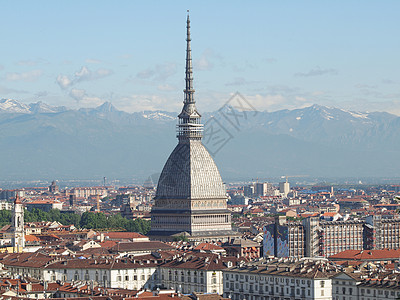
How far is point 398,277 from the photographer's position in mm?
69438

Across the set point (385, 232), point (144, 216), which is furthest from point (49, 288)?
point (144, 216)

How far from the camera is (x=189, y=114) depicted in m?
146

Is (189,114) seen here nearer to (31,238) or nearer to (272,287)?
(31,238)

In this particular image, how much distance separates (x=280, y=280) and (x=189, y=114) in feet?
238

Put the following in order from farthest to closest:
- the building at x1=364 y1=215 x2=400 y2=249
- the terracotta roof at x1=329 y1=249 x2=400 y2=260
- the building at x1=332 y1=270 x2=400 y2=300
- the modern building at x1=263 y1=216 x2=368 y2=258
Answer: the building at x1=364 y1=215 x2=400 y2=249
the modern building at x1=263 y1=216 x2=368 y2=258
the terracotta roof at x1=329 y1=249 x2=400 y2=260
the building at x1=332 y1=270 x2=400 y2=300

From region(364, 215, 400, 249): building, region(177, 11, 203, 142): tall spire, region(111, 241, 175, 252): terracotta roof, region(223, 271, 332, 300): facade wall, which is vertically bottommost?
region(223, 271, 332, 300): facade wall

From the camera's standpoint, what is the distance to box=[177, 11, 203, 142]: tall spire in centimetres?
14562

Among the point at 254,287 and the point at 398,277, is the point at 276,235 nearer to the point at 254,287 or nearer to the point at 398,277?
the point at 254,287

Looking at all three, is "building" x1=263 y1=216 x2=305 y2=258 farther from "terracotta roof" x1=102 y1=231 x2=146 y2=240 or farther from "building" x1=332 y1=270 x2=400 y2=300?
"building" x1=332 y1=270 x2=400 y2=300

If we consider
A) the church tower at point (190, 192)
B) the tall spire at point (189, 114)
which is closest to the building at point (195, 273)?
the church tower at point (190, 192)

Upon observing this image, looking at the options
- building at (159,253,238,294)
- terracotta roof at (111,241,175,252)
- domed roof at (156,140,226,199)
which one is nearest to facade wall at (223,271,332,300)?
building at (159,253,238,294)

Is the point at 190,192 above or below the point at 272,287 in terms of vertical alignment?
above

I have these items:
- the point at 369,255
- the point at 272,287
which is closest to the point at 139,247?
the point at 369,255

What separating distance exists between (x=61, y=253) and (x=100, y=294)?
3529 cm
